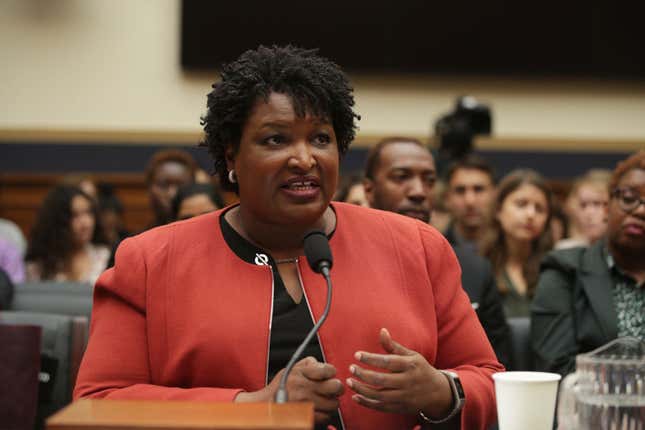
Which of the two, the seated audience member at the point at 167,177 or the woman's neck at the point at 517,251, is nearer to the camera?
the woman's neck at the point at 517,251

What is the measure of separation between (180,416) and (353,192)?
2.95 metres

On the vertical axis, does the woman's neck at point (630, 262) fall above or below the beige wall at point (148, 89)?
below

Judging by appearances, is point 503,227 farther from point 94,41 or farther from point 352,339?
point 94,41

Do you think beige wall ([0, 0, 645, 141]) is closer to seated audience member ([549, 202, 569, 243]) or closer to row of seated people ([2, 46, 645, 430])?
seated audience member ([549, 202, 569, 243])

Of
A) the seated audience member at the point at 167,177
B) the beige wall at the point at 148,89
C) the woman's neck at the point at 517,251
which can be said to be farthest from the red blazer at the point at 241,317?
the beige wall at the point at 148,89

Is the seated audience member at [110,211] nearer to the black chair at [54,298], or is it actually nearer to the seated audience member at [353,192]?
the seated audience member at [353,192]

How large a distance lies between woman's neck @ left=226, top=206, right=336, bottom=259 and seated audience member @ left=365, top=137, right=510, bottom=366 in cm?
127

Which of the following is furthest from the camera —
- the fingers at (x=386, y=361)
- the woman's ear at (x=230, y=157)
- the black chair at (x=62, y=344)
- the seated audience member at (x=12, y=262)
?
the seated audience member at (x=12, y=262)

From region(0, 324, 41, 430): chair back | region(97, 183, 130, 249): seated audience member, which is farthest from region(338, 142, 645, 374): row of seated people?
region(97, 183, 130, 249): seated audience member

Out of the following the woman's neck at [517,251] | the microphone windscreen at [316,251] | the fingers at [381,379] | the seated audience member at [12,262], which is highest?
Answer: the microphone windscreen at [316,251]

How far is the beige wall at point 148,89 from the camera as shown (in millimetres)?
7613

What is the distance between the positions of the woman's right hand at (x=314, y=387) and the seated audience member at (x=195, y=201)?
7.82 ft

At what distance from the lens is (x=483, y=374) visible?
6.49 ft

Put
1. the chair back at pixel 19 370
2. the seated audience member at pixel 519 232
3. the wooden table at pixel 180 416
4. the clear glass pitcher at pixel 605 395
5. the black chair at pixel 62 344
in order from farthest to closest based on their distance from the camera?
the seated audience member at pixel 519 232 → the black chair at pixel 62 344 → the chair back at pixel 19 370 → the clear glass pitcher at pixel 605 395 → the wooden table at pixel 180 416
